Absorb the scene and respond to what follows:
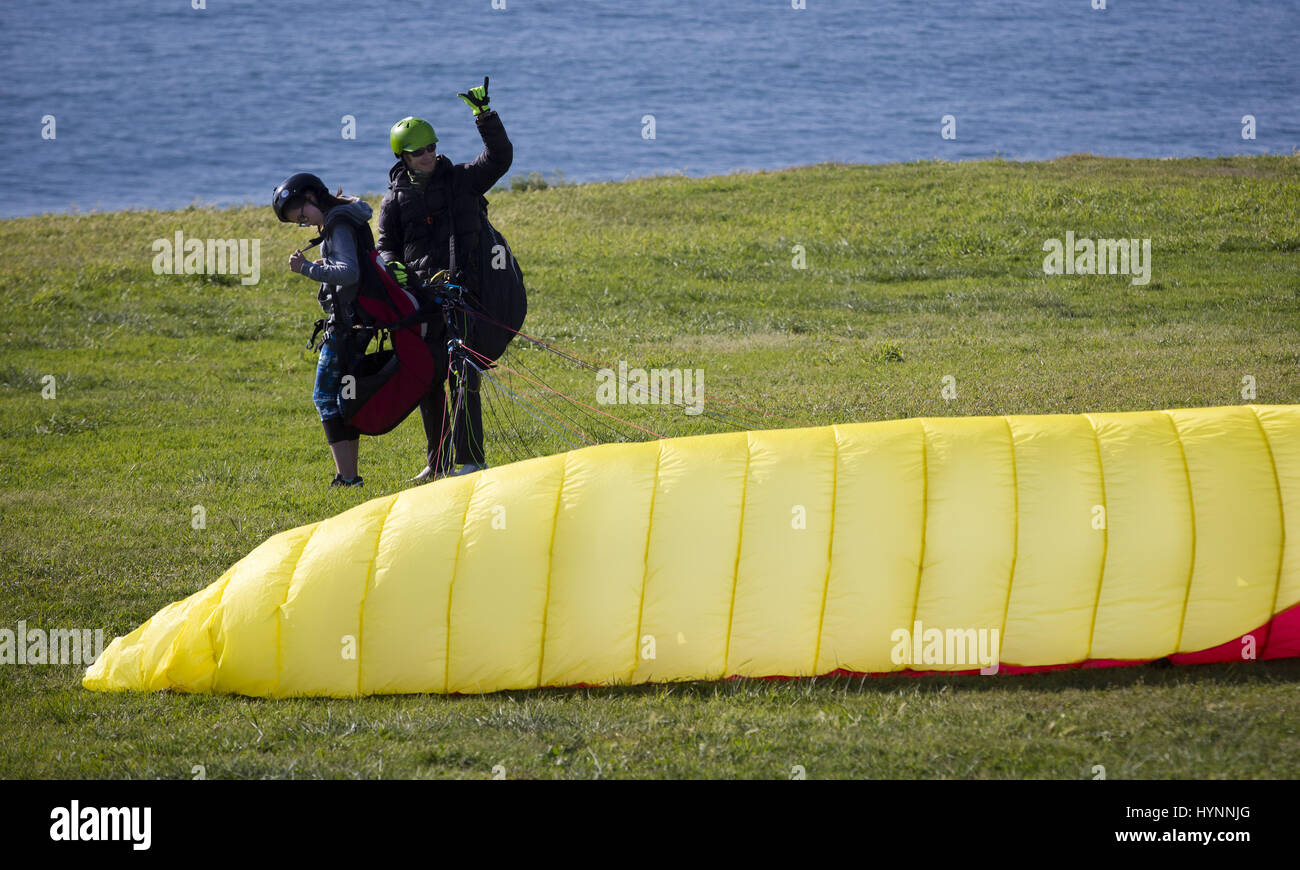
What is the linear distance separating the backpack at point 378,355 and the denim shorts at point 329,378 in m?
0.04

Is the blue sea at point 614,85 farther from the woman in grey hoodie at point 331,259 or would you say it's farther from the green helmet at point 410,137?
Result: the woman in grey hoodie at point 331,259

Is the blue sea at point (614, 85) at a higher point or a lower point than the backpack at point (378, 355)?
higher

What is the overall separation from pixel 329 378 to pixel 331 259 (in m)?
0.82

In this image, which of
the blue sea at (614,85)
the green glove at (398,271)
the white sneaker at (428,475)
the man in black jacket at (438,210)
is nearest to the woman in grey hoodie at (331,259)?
the green glove at (398,271)

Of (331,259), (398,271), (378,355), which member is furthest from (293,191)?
(378,355)

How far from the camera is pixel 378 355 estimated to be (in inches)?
351

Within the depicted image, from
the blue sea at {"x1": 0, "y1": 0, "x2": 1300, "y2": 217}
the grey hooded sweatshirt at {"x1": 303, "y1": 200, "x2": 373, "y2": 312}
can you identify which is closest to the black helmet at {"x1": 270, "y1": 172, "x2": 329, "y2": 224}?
the grey hooded sweatshirt at {"x1": 303, "y1": 200, "x2": 373, "y2": 312}

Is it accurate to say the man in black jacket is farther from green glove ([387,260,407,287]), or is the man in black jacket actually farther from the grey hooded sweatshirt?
the grey hooded sweatshirt

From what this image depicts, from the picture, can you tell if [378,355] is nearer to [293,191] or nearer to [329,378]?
[329,378]

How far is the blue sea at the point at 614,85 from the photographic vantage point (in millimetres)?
56500

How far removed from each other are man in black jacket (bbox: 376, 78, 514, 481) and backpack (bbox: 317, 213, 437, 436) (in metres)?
0.31

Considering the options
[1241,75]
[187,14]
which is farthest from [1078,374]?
[187,14]
